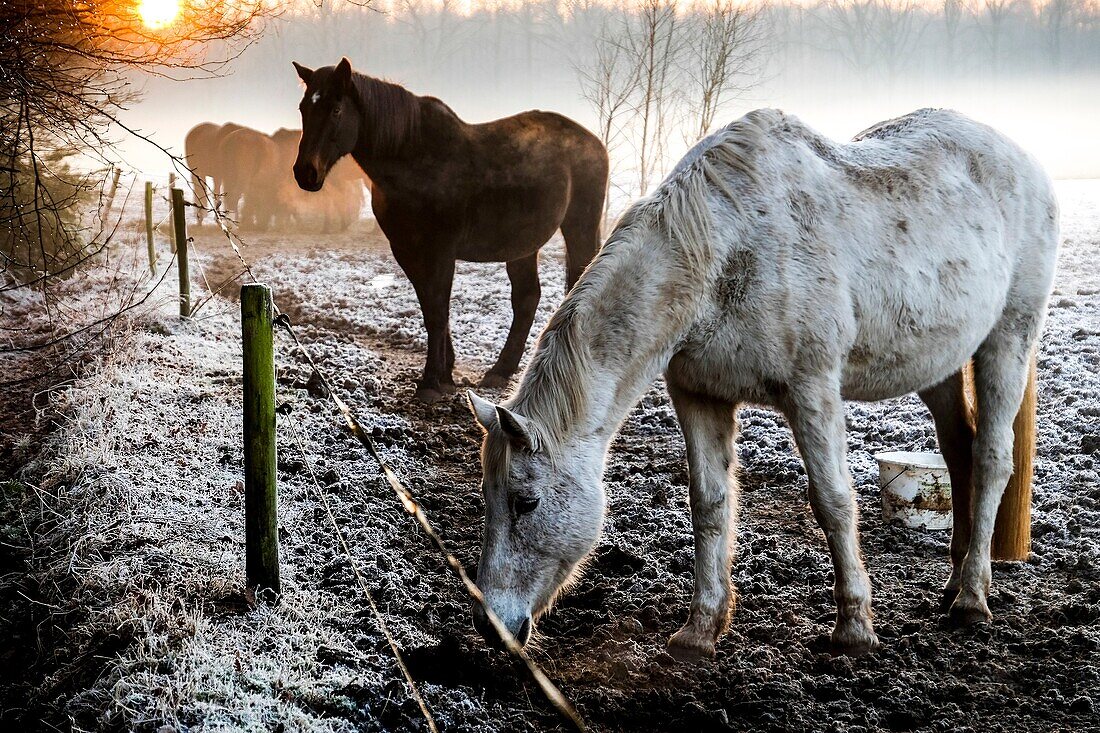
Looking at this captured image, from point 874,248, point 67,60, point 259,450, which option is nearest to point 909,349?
point 874,248

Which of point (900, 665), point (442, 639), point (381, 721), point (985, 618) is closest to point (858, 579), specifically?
point (900, 665)

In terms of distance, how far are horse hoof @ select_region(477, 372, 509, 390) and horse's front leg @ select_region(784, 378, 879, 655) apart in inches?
190

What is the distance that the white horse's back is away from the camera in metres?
3.04

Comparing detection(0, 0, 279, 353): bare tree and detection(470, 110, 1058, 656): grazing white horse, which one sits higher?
detection(0, 0, 279, 353): bare tree

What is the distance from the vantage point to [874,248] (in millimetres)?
3260

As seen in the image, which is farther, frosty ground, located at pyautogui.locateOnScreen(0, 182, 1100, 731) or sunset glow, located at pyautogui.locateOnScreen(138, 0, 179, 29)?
sunset glow, located at pyautogui.locateOnScreen(138, 0, 179, 29)

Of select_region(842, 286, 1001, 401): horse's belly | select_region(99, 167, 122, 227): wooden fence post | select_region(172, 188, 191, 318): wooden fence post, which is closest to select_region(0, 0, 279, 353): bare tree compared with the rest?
select_region(99, 167, 122, 227): wooden fence post

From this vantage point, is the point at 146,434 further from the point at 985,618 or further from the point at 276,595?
the point at 985,618

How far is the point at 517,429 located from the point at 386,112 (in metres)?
5.24

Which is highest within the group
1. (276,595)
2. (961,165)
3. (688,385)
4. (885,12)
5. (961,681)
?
(885,12)

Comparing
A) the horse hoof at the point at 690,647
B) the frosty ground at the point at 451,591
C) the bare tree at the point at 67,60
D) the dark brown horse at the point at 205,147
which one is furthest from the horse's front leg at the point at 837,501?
the dark brown horse at the point at 205,147

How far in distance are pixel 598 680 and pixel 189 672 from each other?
136cm

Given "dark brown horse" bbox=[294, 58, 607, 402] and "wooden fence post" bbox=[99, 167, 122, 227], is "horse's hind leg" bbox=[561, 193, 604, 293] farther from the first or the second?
"wooden fence post" bbox=[99, 167, 122, 227]

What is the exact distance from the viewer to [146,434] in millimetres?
5211
